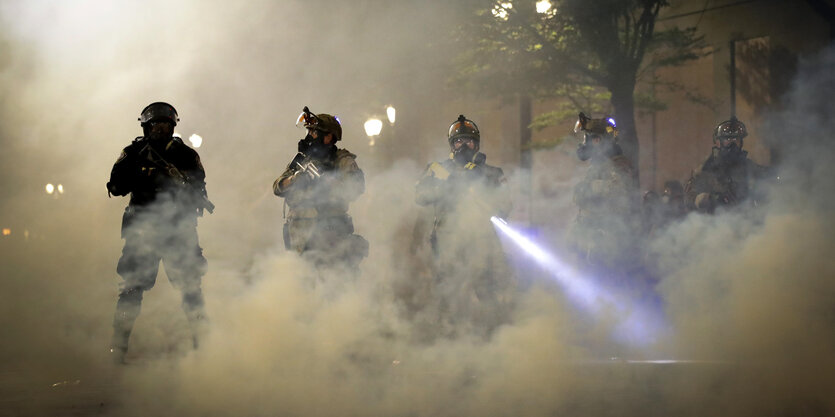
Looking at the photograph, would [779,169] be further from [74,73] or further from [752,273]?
[74,73]

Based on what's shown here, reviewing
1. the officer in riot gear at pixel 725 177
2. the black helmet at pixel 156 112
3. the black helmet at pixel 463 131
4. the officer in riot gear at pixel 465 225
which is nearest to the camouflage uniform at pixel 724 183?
the officer in riot gear at pixel 725 177

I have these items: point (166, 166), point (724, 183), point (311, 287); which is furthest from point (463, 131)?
point (724, 183)

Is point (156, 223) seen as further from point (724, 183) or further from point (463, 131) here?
point (724, 183)

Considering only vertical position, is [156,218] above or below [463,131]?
below

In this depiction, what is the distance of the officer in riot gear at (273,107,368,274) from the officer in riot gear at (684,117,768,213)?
3.91 metres

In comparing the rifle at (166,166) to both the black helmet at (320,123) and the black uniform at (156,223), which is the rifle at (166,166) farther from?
the black helmet at (320,123)

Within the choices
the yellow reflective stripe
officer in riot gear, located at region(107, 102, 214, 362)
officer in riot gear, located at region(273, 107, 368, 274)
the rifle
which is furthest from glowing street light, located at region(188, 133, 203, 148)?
the rifle

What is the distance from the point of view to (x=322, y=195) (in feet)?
22.3

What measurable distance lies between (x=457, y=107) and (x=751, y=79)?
22.1 ft

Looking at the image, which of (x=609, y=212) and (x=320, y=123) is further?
(x=609, y=212)

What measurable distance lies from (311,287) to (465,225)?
1.54 m

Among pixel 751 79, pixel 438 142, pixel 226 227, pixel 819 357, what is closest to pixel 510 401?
pixel 819 357

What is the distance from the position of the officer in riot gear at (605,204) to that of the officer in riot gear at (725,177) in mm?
1081

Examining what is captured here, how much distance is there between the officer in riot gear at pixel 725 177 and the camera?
8.47 m
